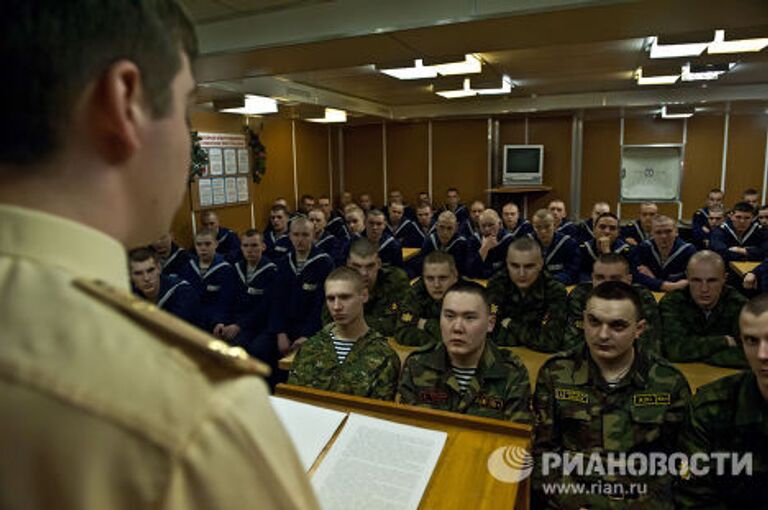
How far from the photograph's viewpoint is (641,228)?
7031mm

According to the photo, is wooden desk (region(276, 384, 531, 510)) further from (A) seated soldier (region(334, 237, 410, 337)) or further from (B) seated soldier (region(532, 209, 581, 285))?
(B) seated soldier (region(532, 209, 581, 285))

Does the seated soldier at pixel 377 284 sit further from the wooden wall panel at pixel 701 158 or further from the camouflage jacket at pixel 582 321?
the wooden wall panel at pixel 701 158

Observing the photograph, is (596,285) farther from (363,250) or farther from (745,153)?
(745,153)

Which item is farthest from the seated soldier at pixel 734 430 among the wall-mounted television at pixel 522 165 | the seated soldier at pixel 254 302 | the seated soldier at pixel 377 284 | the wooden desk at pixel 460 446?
the wall-mounted television at pixel 522 165

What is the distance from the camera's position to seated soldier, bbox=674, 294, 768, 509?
2.08m

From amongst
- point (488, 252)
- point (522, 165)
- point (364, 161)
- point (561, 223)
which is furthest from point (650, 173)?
point (488, 252)

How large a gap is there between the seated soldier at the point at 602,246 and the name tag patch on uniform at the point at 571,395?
11.7 feet

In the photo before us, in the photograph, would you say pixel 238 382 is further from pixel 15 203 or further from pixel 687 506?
pixel 687 506

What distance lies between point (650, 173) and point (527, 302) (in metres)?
8.36

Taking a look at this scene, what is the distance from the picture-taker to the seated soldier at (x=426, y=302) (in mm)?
3723

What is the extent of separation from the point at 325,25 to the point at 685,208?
9699mm

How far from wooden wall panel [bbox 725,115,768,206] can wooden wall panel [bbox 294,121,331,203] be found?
8212 millimetres

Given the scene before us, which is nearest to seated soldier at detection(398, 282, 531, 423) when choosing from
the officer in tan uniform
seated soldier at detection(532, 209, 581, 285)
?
the officer in tan uniform

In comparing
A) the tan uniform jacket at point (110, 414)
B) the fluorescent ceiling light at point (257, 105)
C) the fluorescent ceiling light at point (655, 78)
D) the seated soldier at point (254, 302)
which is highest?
the fluorescent ceiling light at point (655, 78)
